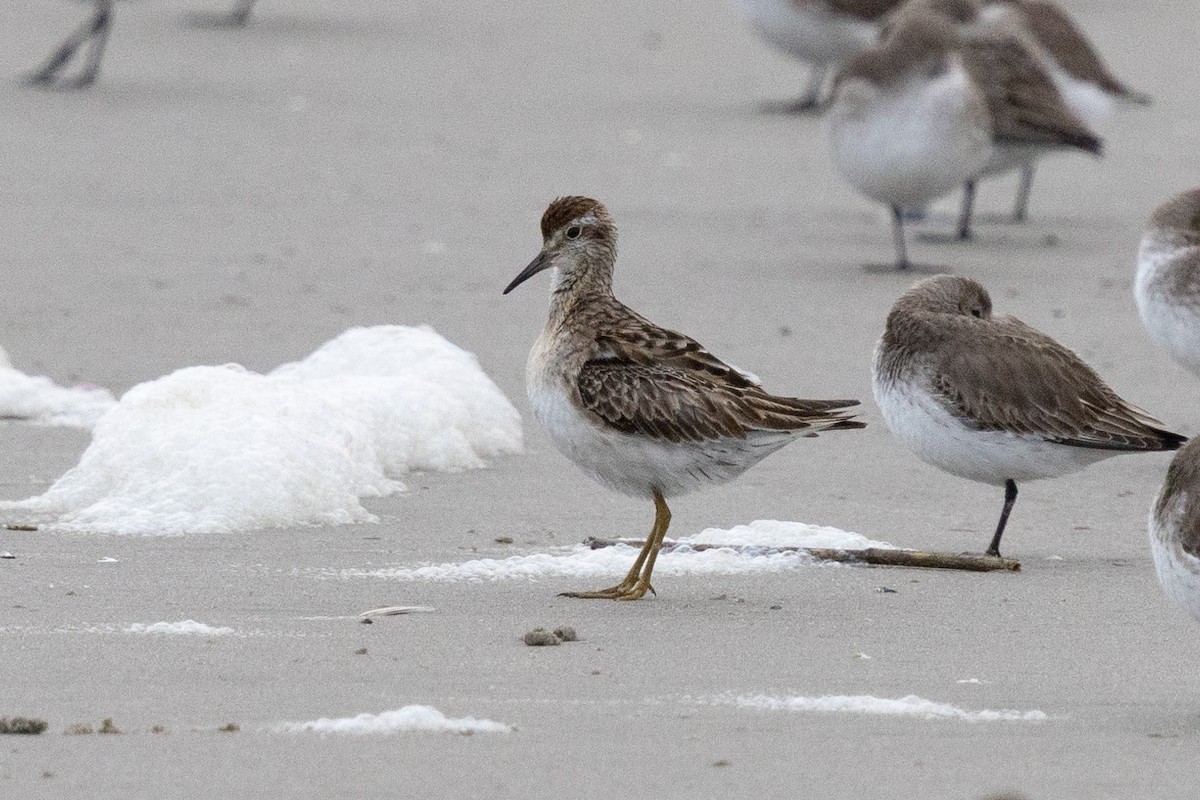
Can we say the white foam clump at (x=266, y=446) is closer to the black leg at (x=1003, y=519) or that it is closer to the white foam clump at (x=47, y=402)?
the white foam clump at (x=47, y=402)

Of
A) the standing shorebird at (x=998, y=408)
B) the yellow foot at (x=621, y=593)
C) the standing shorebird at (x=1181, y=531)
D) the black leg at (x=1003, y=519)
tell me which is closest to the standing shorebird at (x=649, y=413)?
the yellow foot at (x=621, y=593)

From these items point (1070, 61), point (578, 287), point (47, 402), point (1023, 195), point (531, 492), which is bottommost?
point (47, 402)

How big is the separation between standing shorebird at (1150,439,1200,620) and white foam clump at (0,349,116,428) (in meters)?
4.24

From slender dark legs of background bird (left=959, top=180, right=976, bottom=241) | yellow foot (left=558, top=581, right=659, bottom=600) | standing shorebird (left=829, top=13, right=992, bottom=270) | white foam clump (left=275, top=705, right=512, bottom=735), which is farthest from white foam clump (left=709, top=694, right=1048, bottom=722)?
slender dark legs of background bird (left=959, top=180, right=976, bottom=241)

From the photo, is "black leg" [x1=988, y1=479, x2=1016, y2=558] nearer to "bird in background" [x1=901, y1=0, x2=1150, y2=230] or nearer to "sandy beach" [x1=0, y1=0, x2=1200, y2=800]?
"sandy beach" [x1=0, y1=0, x2=1200, y2=800]

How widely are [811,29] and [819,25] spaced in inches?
3.1

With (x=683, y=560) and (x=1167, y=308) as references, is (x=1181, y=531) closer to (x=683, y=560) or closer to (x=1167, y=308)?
(x=683, y=560)

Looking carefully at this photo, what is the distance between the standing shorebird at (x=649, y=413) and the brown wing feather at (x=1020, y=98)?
270 inches

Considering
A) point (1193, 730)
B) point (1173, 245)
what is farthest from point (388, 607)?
point (1173, 245)

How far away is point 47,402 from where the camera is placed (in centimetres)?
780

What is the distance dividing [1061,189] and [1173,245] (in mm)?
6266

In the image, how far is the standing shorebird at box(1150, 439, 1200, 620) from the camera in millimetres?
4480

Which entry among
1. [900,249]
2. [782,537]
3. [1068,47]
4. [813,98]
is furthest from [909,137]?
[782,537]

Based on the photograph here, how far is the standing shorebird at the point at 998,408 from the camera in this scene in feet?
20.8
